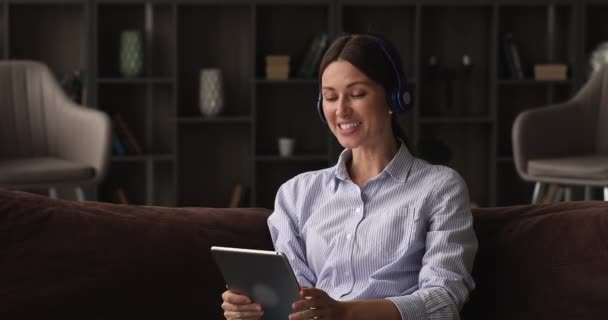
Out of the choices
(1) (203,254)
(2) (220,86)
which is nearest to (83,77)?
(2) (220,86)

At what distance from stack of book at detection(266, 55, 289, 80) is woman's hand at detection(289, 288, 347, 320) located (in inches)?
158

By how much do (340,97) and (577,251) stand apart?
1.91 feet

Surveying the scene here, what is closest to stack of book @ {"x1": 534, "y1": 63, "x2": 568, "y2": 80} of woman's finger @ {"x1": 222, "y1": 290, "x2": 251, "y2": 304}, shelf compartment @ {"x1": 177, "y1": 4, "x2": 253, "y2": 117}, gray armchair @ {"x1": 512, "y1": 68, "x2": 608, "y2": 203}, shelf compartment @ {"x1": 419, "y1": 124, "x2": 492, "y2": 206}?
shelf compartment @ {"x1": 419, "y1": 124, "x2": 492, "y2": 206}

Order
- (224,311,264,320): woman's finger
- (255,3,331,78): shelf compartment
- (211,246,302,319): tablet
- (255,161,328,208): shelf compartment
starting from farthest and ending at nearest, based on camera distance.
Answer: (255,161,328,208): shelf compartment
(255,3,331,78): shelf compartment
(224,311,264,320): woman's finger
(211,246,302,319): tablet

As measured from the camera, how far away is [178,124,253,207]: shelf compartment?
6.05 metres

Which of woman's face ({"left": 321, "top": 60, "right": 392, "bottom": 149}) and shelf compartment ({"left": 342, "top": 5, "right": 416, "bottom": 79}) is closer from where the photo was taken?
woman's face ({"left": 321, "top": 60, "right": 392, "bottom": 149})

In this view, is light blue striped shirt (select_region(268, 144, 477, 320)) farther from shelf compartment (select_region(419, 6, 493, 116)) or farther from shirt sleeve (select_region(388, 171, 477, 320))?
shelf compartment (select_region(419, 6, 493, 116))

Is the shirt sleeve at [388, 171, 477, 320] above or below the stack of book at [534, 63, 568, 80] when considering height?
below

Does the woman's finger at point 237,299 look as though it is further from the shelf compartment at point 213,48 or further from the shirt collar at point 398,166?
the shelf compartment at point 213,48

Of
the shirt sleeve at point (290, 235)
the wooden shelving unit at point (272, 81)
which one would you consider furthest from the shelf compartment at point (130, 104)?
the shirt sleeve at point (290, 235)

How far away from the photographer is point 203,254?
2316mm

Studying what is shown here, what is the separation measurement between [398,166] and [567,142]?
128 inches

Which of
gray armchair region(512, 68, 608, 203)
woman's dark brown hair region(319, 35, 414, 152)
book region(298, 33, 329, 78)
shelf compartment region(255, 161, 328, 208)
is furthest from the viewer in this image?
shelf compartment region(255, 161, 328, 208)

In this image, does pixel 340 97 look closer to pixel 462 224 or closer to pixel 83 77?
pixel 462 224
